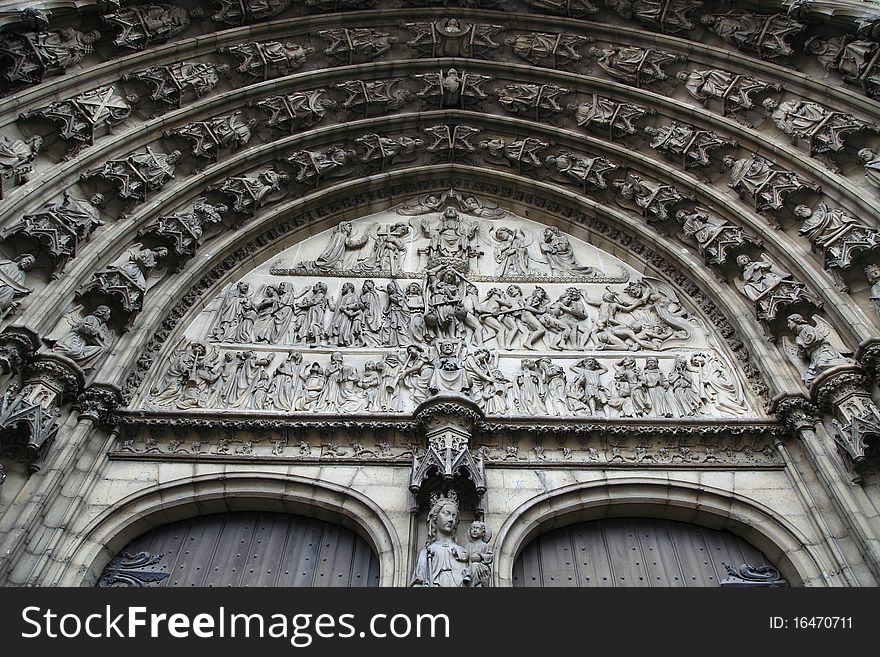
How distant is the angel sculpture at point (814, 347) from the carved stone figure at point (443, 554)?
12.6 feet

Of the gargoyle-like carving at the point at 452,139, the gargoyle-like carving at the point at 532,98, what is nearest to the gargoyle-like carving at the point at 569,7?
the gargoyle-like carving at the point at 532,98

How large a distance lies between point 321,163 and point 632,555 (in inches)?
267

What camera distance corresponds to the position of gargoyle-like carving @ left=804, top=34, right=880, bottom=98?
311 inches

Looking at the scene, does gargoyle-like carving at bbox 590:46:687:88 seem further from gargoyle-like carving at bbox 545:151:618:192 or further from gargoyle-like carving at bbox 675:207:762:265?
gargoyle-like carving at bbox 675:207:762:265

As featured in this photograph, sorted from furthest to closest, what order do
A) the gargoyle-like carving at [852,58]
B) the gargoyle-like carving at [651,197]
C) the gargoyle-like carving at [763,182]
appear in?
the gargoyle-like carving at [651,197]
the gargoyle-like carving at [763,182]
the gargoyle-like carving at [852,58]

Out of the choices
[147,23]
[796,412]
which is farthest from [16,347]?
[796,412]

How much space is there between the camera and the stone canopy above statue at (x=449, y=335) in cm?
743

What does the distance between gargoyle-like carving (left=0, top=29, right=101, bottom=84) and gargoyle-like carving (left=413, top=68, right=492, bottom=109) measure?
4751 millimetres

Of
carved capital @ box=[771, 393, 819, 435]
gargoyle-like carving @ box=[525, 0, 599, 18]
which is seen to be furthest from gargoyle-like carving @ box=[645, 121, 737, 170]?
carved capital @ box=[771, 393, 819, 435]

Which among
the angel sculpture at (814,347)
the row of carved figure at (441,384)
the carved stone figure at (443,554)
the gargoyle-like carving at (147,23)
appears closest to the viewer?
the carved stone figure at (443,554)

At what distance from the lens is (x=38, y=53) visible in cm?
762

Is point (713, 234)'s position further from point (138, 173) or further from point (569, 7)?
point (138, 173)

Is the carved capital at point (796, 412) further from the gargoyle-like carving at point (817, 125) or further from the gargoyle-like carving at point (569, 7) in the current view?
the gargoyle-like carving at point (569, 7)
